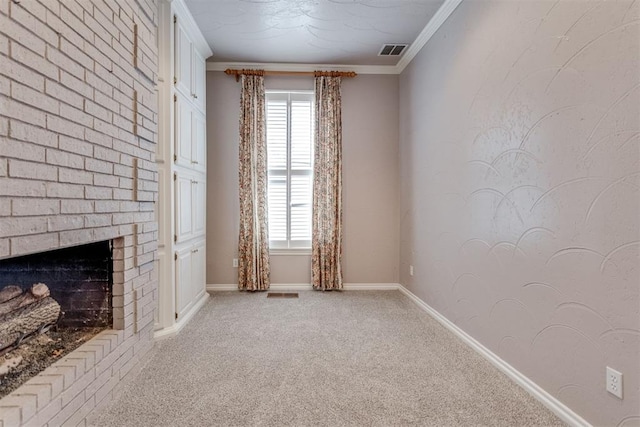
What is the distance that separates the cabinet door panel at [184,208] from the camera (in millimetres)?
2859

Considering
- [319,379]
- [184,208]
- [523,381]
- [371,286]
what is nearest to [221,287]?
[184,208]

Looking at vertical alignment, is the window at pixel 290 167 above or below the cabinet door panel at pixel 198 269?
above

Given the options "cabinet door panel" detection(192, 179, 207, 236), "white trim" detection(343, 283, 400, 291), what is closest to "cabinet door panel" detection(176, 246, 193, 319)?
"cabinet door panel" detection(192, 179, 207, 236)

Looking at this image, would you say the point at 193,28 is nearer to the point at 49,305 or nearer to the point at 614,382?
the point at 49,305

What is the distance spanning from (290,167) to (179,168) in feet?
5.08

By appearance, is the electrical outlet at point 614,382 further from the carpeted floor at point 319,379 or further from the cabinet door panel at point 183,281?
the cabinet door panel at point 183,281

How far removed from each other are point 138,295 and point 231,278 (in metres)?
2.01

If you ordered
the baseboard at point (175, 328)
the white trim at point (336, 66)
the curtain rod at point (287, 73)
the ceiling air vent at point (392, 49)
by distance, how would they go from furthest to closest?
A: the curtain rod at point (287, 73) → the white trim at point (336, 66) → the ceiling air vent at point (392, 49) → the baseboard at point (175, 328)

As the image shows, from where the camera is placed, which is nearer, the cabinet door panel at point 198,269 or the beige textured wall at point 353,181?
the cabinet door panel at point 198,269

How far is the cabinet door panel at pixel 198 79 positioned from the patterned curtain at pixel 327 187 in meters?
1.35

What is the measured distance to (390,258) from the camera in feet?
13.9

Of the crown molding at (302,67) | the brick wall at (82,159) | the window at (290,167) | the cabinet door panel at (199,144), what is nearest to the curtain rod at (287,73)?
the crown molding at (302,67)

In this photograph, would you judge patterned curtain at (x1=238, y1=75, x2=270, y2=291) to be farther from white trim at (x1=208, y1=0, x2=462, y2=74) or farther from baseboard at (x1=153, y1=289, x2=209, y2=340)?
baseboard at (x1=153, y1=289, x2=209, y2=340)

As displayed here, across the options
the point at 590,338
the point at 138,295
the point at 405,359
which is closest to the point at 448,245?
the point at 405,359
